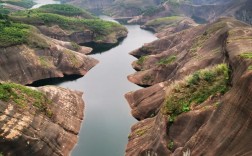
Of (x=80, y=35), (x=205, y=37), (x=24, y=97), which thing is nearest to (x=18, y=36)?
(x=24, y=97)

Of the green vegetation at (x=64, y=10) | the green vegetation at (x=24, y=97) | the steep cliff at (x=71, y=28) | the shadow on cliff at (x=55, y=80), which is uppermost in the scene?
the green vegetation at (x=24, y=97)

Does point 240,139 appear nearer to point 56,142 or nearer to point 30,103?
point 56,142

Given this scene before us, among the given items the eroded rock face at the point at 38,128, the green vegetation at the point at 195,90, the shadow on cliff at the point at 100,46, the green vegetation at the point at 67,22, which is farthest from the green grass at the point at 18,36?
the green vegetation at the point at 195,90

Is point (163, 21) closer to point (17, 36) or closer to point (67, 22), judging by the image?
point (67, 22)

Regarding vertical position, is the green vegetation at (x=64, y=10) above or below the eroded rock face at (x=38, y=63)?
below

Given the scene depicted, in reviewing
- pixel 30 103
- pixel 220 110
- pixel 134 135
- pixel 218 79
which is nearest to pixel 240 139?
pixel 220 110

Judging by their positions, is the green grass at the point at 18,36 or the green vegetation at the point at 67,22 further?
the green vegetation at the point at 67,22

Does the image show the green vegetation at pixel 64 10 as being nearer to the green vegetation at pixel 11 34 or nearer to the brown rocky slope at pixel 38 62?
the brown rocky slope at pixel 38 62

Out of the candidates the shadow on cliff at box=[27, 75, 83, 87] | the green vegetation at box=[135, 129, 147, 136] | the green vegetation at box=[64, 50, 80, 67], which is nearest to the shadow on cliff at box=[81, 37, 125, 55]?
the green vegetation at box=[64, 50, 80, 67]
